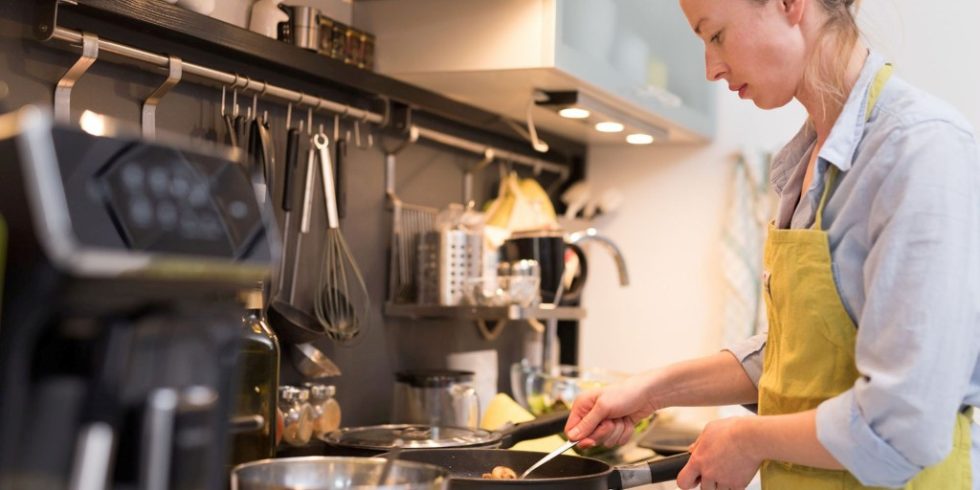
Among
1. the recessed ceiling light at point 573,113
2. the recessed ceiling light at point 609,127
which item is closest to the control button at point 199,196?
the recessed ceiling light at point 573,113

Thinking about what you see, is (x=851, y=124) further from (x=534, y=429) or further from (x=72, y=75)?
(x=72, y=75)

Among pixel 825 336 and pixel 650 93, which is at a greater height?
pixel 650 93

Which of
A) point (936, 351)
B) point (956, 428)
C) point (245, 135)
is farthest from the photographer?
point (245, 135)

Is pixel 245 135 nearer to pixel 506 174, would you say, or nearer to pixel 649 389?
pixel 649 389

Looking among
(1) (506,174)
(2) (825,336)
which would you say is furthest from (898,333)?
(1) (506,174)

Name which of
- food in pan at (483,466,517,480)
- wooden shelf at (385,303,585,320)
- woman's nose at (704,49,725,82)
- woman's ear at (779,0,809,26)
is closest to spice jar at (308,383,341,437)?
wooden shelf at (385,303,585,320)

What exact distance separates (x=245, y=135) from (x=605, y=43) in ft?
2.22

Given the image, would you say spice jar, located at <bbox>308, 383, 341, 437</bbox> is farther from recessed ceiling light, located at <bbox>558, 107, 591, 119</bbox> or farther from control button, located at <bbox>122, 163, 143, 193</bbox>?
control button, located at <bbox>122, 163, 143, 193</bbox>

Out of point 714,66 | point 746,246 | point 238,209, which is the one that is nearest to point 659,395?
point 714,66

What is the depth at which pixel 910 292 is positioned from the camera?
101 centimetres

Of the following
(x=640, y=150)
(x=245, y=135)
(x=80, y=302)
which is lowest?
(x=80, y=302)

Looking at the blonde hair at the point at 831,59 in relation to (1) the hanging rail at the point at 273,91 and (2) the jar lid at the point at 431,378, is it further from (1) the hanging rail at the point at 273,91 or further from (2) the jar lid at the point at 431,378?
(2) the jar lid at the point at 431,378

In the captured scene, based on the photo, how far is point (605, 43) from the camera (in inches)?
77.0

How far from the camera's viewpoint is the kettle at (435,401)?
189cm
